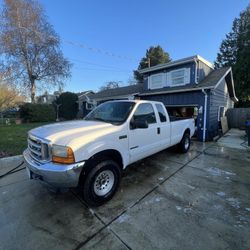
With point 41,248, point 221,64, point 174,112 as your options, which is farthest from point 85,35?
point 221,64

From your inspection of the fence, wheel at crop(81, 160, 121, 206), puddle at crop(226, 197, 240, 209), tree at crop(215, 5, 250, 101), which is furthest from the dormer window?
tree at crop(215, 5, 250, 101)

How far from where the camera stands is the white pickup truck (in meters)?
2.48

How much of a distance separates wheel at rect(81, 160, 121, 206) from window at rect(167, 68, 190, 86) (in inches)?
365

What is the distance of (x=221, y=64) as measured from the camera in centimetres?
2623

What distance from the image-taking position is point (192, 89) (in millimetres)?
9250

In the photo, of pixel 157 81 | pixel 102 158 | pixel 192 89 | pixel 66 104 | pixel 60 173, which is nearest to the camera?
pixel 60 173

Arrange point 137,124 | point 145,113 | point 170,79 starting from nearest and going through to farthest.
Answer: point 137,124 < point 145,113 < point 170,79

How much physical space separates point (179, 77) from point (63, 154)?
10.4 meters

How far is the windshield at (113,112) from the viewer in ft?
11.8

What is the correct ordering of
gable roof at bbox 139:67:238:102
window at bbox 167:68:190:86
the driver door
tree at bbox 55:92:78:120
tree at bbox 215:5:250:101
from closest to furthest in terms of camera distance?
the driver door
gable roof at bbox 139:67:238:102
window at bbox 167:68:190:86
tree at bbox 215:5:250:101
tree at bbox 55:92:78:120

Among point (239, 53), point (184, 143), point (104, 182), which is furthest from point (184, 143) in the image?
point (239, 53)

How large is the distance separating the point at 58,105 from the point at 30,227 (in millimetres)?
21097

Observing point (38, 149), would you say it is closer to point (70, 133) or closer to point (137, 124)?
point (70, 133)

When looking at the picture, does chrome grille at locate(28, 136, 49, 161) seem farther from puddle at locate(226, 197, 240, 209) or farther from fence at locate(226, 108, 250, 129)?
fence at locate(226, 108, 250, 129)
